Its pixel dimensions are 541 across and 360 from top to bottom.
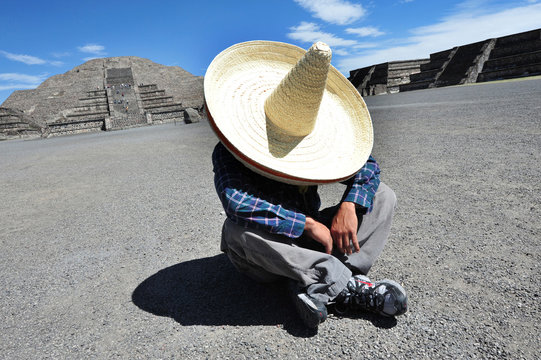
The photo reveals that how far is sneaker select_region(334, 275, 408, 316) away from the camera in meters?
1.73

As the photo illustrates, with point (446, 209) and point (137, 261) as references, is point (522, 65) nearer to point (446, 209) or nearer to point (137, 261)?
point (446, 209)

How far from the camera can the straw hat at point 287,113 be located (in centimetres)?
172

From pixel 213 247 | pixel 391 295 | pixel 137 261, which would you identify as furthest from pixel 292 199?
pixel 137 261

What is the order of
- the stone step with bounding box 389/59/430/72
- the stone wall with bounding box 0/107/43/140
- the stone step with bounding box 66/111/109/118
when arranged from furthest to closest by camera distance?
the stone step with bounding box 389/59/430/72, the stone step with bounding box 66/111/109/118, the stone wall with bounding box 0/107/43/140

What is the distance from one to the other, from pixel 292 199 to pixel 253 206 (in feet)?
1.22

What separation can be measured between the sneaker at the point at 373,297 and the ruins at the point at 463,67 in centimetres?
2520

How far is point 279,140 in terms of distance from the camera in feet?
6.21

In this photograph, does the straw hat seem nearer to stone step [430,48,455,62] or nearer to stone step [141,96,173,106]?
stone step [141,96,173,106]

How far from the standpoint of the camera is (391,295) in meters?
1.74

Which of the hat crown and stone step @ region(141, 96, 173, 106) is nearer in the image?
the hat crown

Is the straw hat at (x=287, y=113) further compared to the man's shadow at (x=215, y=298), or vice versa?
the man's shadow at (x=215, y=298)

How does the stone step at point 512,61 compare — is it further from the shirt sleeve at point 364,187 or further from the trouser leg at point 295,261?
the trouser leg at point 295,261

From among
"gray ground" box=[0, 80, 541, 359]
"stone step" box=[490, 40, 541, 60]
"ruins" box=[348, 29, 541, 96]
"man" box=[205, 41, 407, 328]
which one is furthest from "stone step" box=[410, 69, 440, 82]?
"man" box=[205, 41, 407, 328]

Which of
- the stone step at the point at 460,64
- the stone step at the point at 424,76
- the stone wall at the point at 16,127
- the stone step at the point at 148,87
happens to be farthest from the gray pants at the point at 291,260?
the stone step at the point at 148,87
